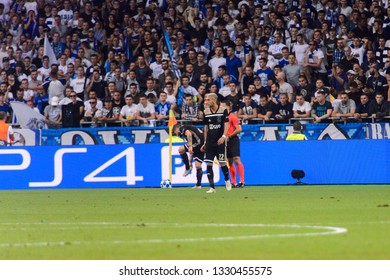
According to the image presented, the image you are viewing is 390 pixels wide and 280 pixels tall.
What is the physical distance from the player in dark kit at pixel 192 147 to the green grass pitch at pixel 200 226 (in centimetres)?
274

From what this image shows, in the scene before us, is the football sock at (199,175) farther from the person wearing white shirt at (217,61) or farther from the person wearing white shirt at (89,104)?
the person wearing white shirt at (89,104)

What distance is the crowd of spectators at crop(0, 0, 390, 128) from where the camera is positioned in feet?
86.8

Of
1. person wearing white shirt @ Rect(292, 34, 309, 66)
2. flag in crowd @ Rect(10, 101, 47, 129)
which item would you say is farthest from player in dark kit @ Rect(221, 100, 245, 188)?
flag in crowd @ Rect(10, 101, 47, 129)

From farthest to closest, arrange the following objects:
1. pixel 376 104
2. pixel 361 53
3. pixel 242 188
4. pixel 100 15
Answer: pixel 100 15
pixel 361 53
pixel 376 104
pixel 242 188

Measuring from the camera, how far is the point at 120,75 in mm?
29312

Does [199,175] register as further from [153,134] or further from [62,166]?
[62,166]

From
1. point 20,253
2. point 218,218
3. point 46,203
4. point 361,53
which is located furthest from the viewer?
point 361,53

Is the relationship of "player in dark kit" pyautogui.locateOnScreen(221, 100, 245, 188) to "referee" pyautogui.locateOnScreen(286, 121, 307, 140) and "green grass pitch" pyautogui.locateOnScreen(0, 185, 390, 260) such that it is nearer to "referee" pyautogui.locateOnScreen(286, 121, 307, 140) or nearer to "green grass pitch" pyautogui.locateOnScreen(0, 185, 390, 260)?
"referee" pyautogui.locateOnScreen(286, 121, 307, 140)

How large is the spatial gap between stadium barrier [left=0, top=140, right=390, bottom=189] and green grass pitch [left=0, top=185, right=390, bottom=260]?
3720 millimetres

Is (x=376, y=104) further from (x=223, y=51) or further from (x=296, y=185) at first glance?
(x=223, y=51)

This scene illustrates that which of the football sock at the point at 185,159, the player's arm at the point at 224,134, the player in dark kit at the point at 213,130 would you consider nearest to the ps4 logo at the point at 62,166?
the football sock at the point at 185,159

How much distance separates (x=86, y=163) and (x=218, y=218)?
12.2 meters

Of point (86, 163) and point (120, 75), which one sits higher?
point (120, 75)

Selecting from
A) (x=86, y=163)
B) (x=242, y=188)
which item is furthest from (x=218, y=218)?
(x=86, y=163)
